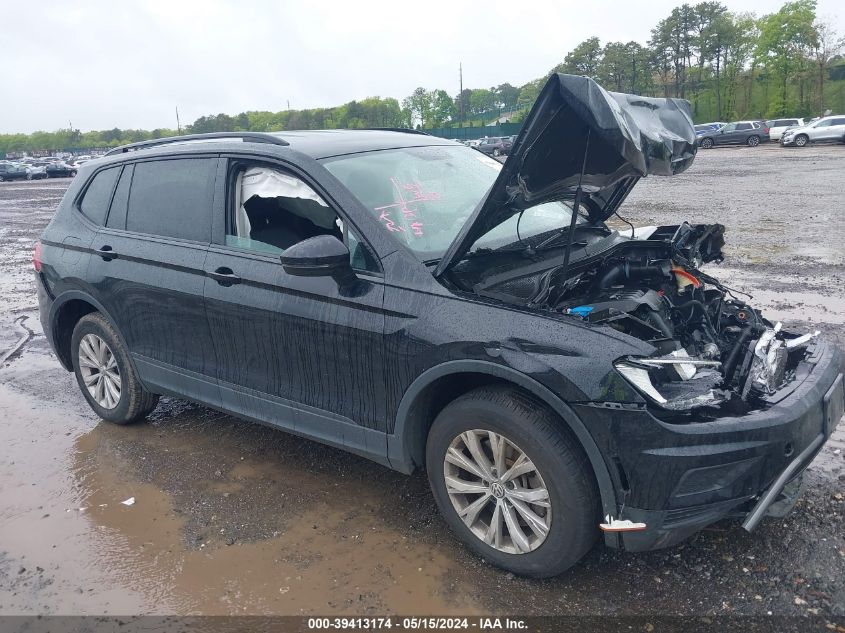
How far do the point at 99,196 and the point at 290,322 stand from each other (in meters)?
2.23

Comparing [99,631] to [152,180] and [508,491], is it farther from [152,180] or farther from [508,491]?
[152,180]

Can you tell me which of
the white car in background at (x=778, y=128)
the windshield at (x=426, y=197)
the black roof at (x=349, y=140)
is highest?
the white car in background at (x=778, y=128)

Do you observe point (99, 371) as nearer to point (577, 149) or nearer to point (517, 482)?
point (517, 482)

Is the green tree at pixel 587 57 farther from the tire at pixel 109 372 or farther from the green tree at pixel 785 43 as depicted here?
the tire at pixel 109 372

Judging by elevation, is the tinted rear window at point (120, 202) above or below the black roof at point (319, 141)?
below

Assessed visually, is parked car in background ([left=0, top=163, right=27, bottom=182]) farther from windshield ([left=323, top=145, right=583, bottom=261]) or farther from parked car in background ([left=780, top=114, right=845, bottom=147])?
windshield ([left=323, top=145, right=583, bottom=261])

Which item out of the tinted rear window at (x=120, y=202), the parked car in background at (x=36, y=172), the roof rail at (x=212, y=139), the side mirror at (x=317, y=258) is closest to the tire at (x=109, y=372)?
the tinted rear window at (x=120, y=202)

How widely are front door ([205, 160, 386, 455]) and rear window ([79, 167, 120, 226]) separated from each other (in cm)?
132

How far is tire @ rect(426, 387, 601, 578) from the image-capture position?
2.79 m

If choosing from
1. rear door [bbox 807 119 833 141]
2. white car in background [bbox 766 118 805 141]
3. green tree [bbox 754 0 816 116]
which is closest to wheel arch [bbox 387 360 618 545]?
rear door [bbox 807 119 833 141]

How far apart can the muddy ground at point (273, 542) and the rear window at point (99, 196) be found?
1.55 m

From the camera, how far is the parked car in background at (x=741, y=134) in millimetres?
41781

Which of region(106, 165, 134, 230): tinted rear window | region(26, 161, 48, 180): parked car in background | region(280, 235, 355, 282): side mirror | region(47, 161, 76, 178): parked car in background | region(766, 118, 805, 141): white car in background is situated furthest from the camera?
region(47, 161, 76, 178): parked car in background

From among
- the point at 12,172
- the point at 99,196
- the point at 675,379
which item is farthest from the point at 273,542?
the point at 12,172
